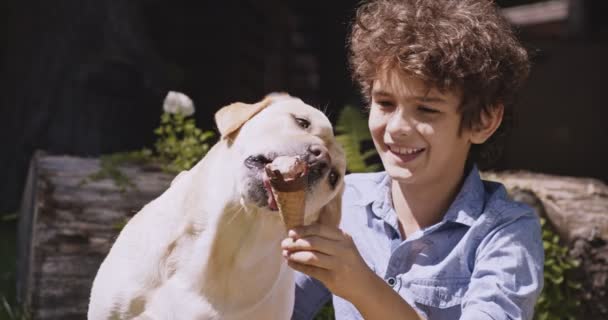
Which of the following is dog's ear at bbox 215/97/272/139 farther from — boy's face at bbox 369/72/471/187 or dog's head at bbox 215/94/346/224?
boy's face at bbox 369/72/471/187

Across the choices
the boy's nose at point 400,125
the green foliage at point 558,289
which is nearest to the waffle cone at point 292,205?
the boy's nose at point 400,125

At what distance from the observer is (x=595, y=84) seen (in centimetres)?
1099

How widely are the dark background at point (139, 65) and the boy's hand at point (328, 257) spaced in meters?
3.41

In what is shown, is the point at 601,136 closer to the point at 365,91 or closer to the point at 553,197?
the point at 553,197

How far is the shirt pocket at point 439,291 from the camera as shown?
9.10 ft

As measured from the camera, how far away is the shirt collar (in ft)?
9.30

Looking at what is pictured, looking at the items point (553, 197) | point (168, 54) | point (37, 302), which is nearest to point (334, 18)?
point (168, 54)

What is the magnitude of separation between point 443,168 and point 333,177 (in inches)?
22.7

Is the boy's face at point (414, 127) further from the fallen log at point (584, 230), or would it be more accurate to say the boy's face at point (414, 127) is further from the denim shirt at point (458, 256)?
the fallen log at point (584, 230)

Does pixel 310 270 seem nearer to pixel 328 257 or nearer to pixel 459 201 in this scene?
pixel 328 257

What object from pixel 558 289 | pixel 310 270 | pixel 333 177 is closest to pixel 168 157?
pixel 558 289

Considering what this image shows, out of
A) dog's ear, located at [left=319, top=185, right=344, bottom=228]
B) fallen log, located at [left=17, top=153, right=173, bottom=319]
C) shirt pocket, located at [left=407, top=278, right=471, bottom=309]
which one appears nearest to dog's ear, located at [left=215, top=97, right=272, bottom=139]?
dog's ear, located at [left=319, top=185, right=344, bottom=228]

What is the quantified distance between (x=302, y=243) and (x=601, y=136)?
31.2 ft

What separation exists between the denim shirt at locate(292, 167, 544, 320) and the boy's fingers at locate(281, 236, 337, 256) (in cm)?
62
